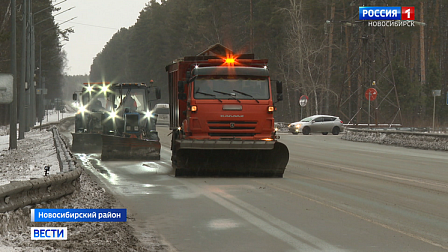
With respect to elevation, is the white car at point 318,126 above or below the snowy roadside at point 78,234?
above

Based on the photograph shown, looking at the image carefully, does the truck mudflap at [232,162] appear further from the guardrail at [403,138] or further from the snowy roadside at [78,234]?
the guardrail at [403,138]

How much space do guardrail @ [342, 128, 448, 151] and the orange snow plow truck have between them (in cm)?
1650

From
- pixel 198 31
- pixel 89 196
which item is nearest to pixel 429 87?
pixel 198 31

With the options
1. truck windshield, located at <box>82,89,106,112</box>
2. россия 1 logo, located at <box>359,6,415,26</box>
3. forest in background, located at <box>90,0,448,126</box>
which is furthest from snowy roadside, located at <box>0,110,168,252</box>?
forest in background, located at <box>90,0,448,126</box>

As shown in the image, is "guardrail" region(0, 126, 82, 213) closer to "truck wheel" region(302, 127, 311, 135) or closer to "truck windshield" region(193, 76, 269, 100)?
"truck windshield" region(193, 76, 269, 100)

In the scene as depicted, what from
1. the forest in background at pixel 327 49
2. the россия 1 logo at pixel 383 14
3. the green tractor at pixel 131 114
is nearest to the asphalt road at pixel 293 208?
the green tractor at pixel 131 114

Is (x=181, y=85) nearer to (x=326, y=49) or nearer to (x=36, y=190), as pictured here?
(x=36, y=190)

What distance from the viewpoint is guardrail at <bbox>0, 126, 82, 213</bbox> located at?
354 inches

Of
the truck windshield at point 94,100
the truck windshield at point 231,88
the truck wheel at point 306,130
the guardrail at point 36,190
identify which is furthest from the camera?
the truck wheel at point 306,130

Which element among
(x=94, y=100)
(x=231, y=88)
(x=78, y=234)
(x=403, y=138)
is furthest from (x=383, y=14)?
(x=78, y=234)

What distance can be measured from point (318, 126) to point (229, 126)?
1341 inches

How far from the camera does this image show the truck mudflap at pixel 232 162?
17.4m

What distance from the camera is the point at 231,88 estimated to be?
58.1ft

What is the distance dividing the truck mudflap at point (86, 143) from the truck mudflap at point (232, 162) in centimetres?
1011
